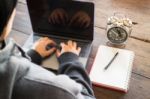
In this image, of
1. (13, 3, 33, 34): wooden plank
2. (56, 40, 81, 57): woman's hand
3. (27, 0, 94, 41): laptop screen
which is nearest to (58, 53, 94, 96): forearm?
(56, 40, 81, 57): woman's hand

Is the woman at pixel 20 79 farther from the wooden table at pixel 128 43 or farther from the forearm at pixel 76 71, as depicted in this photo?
the wooden table at pixel 128 43

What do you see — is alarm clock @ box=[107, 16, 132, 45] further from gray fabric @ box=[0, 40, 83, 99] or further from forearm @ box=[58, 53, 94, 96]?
gray fabric @ box=[0, 40, 83, 99]

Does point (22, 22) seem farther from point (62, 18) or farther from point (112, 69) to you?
point (112, 69)

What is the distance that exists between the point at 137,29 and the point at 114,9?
0.17 metres

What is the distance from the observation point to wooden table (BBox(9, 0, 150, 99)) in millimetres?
912

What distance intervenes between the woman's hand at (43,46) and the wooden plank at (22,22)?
12cm

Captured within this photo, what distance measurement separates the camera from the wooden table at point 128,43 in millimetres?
912

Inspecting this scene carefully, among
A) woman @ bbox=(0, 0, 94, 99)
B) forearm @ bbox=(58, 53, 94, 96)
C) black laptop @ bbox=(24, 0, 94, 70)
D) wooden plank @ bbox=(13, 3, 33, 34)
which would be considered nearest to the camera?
woman @ bbox=(0, 0, 94, 99)

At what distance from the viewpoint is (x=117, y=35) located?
106cm

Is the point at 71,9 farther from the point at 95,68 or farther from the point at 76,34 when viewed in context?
the point at 95,68

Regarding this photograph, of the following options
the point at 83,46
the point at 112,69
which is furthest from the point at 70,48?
the point at 112,69

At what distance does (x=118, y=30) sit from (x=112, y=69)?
0.18m

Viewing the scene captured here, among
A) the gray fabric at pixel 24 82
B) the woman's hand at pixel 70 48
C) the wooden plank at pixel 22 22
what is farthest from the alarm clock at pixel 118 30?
the gray fabric at pixel 24 82

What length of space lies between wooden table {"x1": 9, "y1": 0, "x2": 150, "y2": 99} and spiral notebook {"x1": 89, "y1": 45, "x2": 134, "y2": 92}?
0.02m
